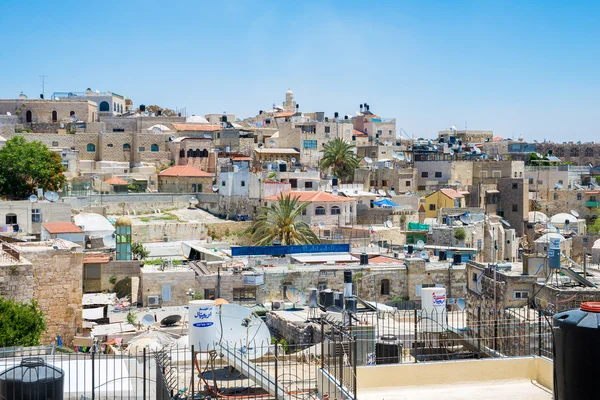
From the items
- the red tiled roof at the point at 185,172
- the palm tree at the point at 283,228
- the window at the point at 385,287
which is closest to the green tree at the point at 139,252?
the palm tree at the point at 283,228

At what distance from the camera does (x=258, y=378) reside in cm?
1297

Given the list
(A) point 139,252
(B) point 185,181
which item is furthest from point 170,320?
(B) point 185,181

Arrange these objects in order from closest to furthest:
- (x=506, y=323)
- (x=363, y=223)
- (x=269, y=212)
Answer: (x=506, y=323)
(x=269, y=212)
(x=363, y=223)

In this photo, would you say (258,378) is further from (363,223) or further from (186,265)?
(363,223)

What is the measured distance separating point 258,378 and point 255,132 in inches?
2021

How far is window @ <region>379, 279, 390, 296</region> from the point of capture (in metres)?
27.9

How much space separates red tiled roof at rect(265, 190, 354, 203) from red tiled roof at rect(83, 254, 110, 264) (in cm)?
1308

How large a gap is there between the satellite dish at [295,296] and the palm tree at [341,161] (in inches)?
1079

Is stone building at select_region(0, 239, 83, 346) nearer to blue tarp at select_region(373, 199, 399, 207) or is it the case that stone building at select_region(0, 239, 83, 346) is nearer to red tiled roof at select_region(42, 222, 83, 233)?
red tiled roof at select_region(42, 222, 83, 233)

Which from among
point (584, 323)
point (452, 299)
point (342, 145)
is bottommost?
point (452, 299)

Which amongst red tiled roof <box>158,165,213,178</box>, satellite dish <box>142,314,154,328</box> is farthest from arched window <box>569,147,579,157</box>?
satellite dish <box>142,314,154,328</box>

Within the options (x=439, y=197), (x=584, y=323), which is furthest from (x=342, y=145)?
(x=584, y=323)

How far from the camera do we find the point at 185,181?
50500 mm

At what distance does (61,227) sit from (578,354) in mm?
30101
